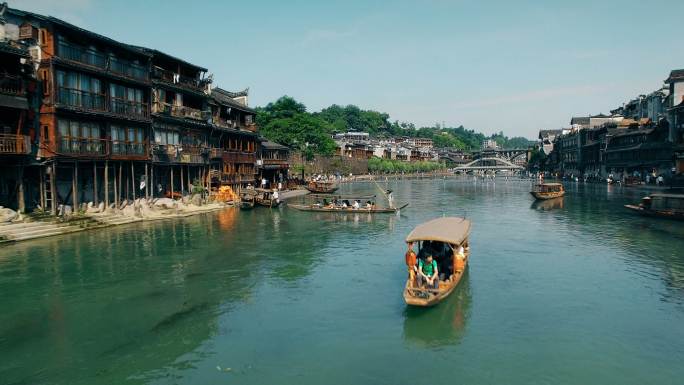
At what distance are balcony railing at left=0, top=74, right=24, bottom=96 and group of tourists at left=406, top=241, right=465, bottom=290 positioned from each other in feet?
96.1

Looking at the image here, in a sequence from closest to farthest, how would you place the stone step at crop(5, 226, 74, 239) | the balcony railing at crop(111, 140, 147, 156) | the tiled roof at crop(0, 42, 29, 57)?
the stone step at crop(5, 226, 74, 239), the tiled roof at crop(0, 42, 29, 57), the balcony railing at crop(111, 140, 147, 156)

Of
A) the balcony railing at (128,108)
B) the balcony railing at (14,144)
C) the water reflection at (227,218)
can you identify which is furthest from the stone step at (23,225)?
the water reflection at (227,218)

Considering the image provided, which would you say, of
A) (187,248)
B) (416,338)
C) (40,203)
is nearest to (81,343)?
(416,338)

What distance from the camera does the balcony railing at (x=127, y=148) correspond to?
3969 centimetres

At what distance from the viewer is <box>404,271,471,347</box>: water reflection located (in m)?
16.1

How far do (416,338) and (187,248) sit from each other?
19.5m

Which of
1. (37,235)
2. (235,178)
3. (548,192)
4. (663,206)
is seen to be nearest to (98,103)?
(37,235)

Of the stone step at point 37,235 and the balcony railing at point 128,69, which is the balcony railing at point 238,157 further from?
the stone step at point 37,235

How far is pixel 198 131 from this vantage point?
177 feet

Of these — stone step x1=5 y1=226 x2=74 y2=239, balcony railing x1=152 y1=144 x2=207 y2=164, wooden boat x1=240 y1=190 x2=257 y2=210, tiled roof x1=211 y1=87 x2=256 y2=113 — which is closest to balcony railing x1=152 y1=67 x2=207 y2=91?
tiled roof x1=211 y1=87 x2=256 y2=113

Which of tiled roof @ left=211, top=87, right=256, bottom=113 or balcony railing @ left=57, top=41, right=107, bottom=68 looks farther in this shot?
tiled roof @ left=211, top=87, right=256, bottom=113

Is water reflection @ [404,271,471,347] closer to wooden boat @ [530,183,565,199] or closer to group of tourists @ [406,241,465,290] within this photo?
group of tourists @ [406,241,465,290]

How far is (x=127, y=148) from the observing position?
41.1 m

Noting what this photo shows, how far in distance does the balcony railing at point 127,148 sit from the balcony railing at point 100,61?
19.9ft
